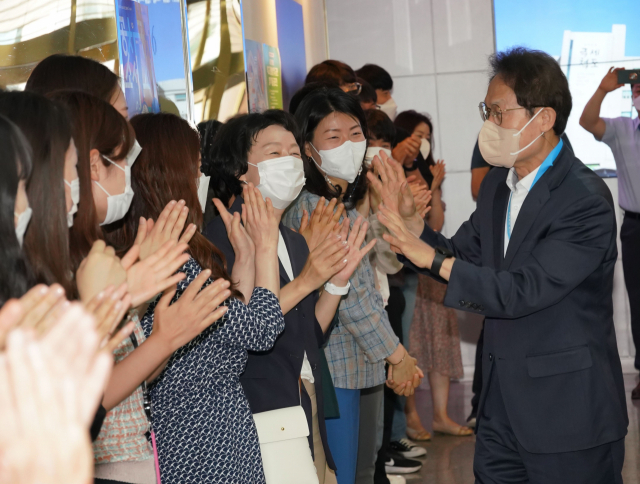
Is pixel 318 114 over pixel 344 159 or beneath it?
over

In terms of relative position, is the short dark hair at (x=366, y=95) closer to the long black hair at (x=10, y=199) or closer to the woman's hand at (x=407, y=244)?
the woman's hand at (x=407, y=244)

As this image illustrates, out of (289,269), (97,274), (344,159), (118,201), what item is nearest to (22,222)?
(97,274)

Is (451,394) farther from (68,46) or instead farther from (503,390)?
(68,46)

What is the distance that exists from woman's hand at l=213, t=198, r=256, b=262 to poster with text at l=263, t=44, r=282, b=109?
2.11 meters

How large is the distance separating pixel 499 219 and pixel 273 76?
2.25 m

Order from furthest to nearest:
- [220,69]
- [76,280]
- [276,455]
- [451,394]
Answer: [451,394]
[220,69]
[276,455]
[76,280]

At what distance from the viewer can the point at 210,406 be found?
174 centimetres

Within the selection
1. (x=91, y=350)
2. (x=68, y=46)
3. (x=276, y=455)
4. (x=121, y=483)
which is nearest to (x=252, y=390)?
(x=276, y=455)

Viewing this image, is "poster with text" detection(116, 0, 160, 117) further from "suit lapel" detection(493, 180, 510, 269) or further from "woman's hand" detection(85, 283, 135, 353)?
"woman's hand" detection(85, 283, 135, 353)

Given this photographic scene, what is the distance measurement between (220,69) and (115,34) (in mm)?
1097

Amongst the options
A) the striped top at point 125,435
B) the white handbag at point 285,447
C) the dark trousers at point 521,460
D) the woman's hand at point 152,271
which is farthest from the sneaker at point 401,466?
the woman's hand at point 152,271

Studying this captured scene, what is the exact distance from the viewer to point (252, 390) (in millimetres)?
2078

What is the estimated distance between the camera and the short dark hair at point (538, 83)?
2402 mm

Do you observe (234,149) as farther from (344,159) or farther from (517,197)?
(517,197)
